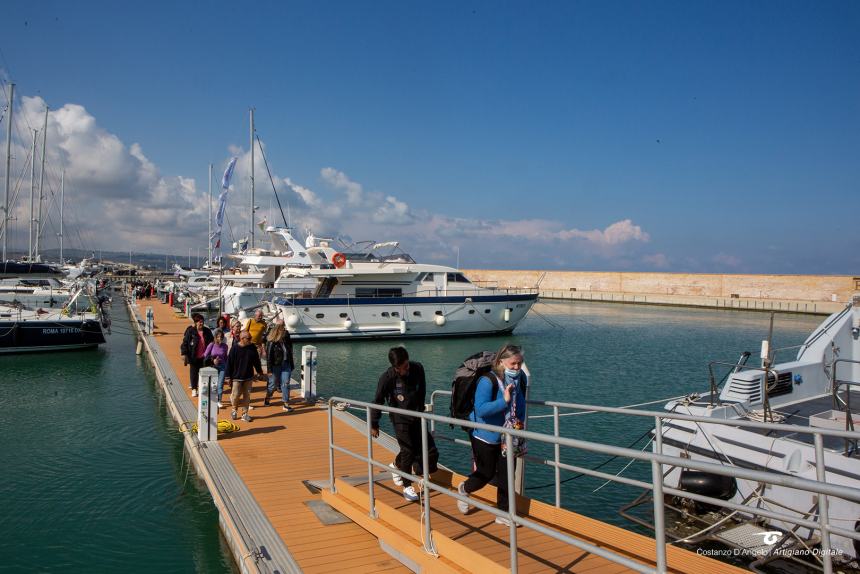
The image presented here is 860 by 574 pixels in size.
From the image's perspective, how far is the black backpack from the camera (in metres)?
5.31

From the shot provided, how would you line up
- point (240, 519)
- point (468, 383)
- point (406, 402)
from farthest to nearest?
point (240, 519)
point (406, 402)
point (468, 383)

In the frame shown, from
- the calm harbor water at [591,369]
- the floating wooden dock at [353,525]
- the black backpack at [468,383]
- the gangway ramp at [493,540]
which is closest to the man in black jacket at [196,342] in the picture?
the floating wooden dock at [353,525]

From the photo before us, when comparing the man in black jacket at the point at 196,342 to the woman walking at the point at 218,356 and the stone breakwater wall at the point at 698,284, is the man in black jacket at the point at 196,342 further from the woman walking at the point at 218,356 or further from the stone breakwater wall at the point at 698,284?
the stone breakwater wall at the point at 698,284

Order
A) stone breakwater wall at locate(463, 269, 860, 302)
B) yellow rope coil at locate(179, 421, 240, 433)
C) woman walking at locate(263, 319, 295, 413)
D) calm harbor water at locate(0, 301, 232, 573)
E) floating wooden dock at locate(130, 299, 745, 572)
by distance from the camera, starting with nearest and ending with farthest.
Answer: floating wooden dock at locate(130, 299, 745, 572) → calm harbor water at locate(0, 301, 232, 573) → yellow rope coil at locate(179, 421, 240, 433) → woman walking at locate(263, 319, 295, 413) → stone breakwater wall at locate(463, 269, 860, 302)

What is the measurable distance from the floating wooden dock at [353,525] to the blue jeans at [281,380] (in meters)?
1.93

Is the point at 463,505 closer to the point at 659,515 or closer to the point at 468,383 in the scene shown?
the point at 468,383

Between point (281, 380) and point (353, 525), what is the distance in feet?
21.4

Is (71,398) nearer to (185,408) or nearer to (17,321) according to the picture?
(185,408)

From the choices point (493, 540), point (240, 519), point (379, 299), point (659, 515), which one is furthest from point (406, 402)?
point (379, 299)

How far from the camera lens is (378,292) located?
30734 millimetres

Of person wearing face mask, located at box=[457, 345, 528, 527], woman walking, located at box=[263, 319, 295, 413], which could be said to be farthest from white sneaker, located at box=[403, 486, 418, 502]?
woman walking, located at box=[263, 319, 295, 413]

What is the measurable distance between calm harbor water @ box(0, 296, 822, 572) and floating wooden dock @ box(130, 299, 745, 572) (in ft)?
2.49

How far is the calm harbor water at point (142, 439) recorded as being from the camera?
24.5ft

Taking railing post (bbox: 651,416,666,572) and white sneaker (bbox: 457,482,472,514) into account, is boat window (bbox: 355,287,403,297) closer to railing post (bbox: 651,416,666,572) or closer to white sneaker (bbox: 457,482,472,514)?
white sneaker (bbox: 457,482,472,514)
